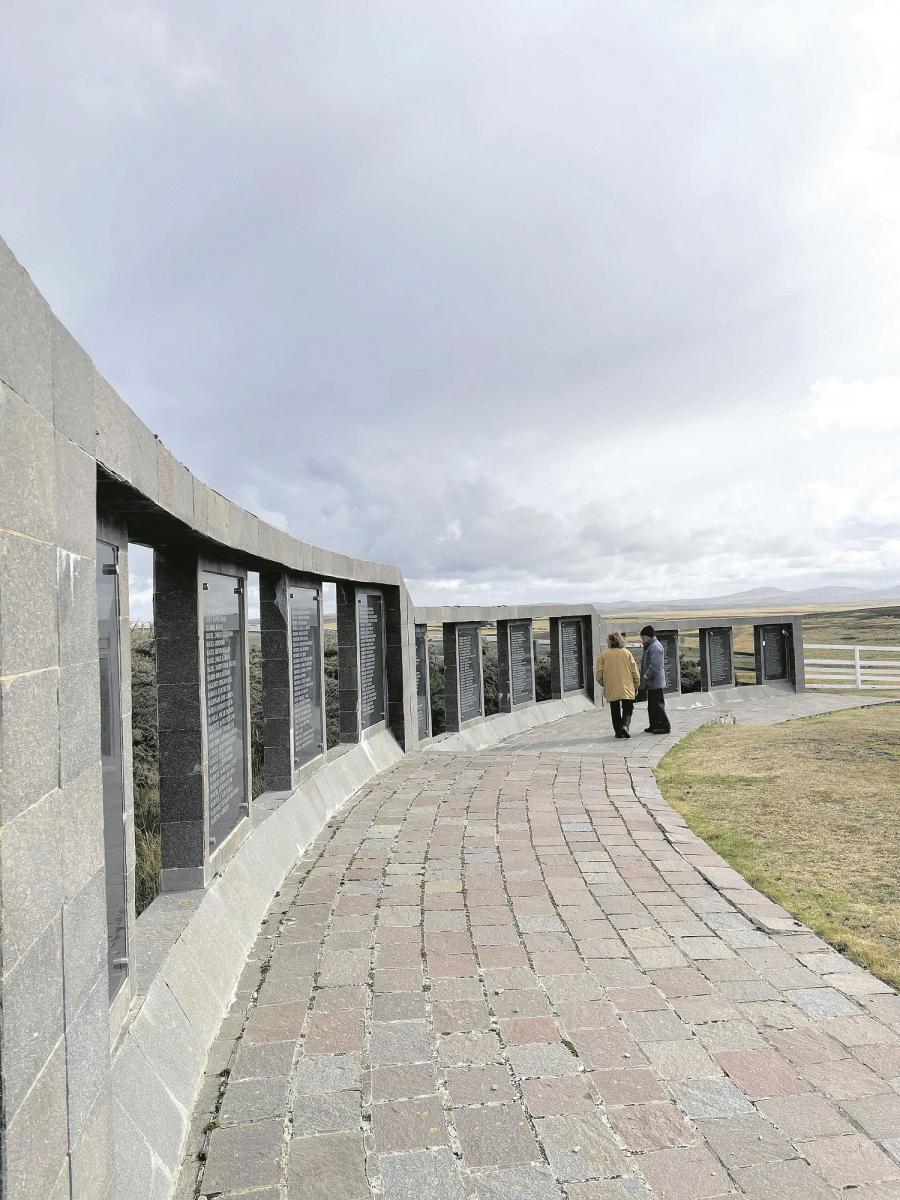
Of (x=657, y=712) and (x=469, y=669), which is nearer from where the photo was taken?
(x=657, y=712)

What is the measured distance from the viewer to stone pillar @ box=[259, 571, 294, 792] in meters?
6.59

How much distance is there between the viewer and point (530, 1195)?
2648 millimetres

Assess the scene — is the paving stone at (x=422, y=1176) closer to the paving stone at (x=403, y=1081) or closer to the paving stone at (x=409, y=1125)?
the paving stone at (x=409, y=1125)

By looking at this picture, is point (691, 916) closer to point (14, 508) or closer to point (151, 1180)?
point (151, 1180)

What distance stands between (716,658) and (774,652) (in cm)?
275

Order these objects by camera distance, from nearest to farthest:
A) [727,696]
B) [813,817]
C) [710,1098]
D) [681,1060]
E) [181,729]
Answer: [710,1098]
[681,1060]
[181,729]
[813,817]
[727,696]

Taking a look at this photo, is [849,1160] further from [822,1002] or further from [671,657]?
[671,657]

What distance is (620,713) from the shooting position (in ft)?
40.6

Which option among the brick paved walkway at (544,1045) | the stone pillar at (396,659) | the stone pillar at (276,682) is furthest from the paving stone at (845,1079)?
the stone pillar at (396,659)

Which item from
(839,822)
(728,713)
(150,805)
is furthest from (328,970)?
(728,713)

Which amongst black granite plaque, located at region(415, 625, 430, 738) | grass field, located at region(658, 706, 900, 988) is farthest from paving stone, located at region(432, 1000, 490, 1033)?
black granite plaque, located at region(415, 625, 430, 738)

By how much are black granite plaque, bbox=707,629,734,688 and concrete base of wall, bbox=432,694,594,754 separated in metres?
3.98

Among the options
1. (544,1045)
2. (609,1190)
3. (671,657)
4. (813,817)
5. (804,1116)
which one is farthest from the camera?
(671,657)

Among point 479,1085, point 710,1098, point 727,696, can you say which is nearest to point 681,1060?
point 710,1098
